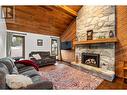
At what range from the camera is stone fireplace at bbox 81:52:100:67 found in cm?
525

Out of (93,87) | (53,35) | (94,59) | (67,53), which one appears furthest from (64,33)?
(93,87)

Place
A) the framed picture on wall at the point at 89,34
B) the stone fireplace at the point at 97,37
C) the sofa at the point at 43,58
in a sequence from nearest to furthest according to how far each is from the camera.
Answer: the stone fireplace at the point at 97,37 < the framed picture on wall at the point at 89,34 < the sofa at the point at 43,58

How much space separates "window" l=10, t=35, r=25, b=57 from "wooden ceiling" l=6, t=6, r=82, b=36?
403 mm

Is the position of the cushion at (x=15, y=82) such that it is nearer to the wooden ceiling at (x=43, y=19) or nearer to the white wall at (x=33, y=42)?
the wooden ceiling at (x=43, y=19)

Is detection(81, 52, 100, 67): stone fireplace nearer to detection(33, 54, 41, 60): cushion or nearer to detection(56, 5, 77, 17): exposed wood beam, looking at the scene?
detection(56, 5, 77, 17): exposed wood beam

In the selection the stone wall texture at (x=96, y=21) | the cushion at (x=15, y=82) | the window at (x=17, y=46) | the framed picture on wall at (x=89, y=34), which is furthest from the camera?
the window at (x=17, y=46)

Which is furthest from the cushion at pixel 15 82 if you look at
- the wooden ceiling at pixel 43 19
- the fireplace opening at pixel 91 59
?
the fireplace opening at pixel 91 59

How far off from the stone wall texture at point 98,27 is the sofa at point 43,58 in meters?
1.44

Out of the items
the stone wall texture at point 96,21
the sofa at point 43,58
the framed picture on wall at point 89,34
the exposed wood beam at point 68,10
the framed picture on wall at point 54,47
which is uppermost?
the exposed wood beam at point 68,10

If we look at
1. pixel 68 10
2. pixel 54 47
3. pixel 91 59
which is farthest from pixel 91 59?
pixel 54 47

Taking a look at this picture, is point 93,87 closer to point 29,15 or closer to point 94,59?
point 94,59

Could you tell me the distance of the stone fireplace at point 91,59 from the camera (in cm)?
525

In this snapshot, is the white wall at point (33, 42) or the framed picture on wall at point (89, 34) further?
the white wall at point (33, 42)

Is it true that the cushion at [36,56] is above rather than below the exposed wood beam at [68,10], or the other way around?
below
